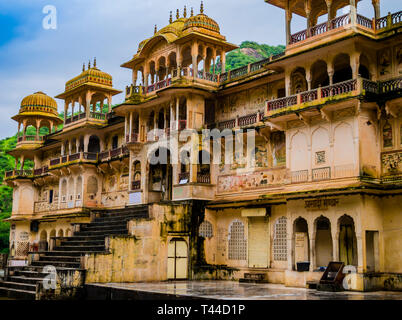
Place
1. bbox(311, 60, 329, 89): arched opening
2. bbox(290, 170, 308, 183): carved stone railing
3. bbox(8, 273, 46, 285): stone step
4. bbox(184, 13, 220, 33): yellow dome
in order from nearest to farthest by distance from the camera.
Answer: bbox(290, 170, 308, 183): carved stone railing < bbox(8, 273, 46, 285): stone step < bbox(311, 60, 329, 89): arched opening < bbox(184, 13, 220, 33): yellow dome

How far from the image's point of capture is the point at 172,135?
1037 inches

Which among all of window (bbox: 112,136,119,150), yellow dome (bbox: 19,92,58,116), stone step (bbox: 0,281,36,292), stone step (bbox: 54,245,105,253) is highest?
yellow dome (bbox: 19,92,58,116)

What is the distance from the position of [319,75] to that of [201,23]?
7.74 m

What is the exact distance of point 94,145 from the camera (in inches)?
1437

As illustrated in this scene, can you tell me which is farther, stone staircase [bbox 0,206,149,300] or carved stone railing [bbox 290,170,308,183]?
stone staircase [bbox 0,206,149,300]

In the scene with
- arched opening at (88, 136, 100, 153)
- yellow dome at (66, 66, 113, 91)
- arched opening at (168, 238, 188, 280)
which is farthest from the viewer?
arched opening at (88, 136, 100, 153)

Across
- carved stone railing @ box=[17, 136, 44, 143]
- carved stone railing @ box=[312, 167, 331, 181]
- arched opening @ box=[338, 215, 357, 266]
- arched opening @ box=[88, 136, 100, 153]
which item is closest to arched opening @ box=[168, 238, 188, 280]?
arched opening @ box=[338, 215, 357, 266]

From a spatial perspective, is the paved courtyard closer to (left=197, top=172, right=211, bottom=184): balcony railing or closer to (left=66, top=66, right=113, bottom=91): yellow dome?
(left=197, top=172, right=211, bottom=184): balcony railing

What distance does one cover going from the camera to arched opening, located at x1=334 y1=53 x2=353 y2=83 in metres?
20.9

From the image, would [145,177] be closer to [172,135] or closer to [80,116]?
[172,135]

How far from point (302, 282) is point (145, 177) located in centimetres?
1160

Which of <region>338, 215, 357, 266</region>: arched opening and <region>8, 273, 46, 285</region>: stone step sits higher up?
<region>338, 215, 357, 266</region>: arched opening

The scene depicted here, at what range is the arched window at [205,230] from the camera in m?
24.9

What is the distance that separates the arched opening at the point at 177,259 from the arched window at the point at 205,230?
3.25 ft
